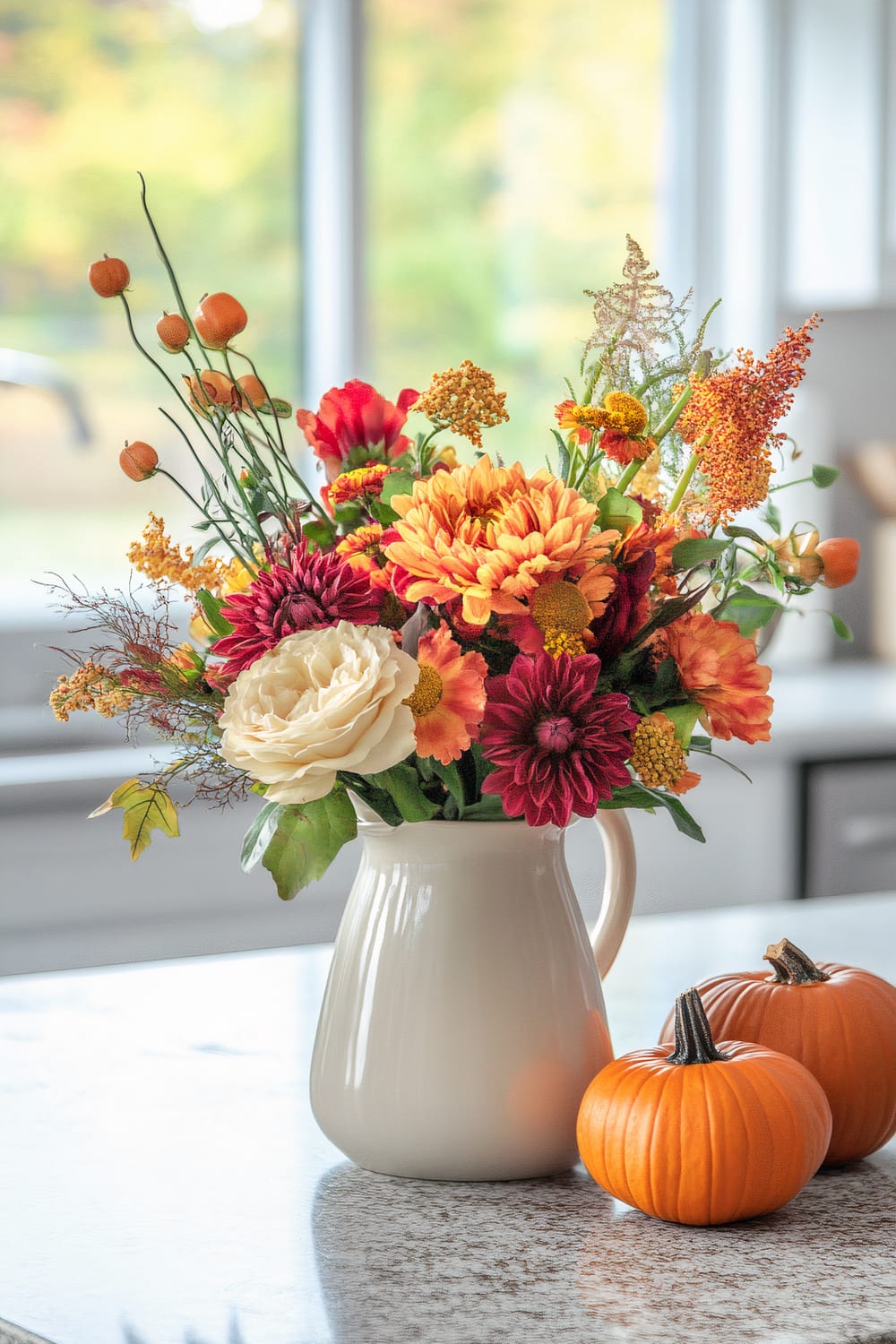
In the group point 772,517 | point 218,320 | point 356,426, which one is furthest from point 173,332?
point 772,517

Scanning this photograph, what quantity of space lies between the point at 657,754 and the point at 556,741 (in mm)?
57

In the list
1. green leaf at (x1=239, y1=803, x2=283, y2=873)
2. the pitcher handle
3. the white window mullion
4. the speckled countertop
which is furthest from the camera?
the white window mullion

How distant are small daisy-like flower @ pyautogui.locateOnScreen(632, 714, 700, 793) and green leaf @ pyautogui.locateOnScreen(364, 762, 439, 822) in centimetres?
11

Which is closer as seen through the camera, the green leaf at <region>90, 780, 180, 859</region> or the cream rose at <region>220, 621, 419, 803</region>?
the cream rose at <region>220, 621, 419, 803</region>

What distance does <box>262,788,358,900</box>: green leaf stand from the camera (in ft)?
2.64

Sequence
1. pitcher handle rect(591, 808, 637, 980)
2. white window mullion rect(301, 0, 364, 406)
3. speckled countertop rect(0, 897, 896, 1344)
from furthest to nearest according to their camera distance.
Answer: white window mullion rect(301, 0, 364, 406) < pitcher handle rect(591, 808, 637, 980) < speckled countertop rect(0, 897, 896, 1344)

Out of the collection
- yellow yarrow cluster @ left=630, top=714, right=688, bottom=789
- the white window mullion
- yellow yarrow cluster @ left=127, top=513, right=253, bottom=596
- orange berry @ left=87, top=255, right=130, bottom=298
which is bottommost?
yellow yarrow cluster @ left=630, top=714, right=688, bottom=789

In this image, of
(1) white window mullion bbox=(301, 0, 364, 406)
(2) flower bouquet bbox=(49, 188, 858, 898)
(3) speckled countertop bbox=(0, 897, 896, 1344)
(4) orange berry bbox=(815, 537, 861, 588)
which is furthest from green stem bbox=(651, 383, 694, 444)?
(1) white window mullion bbox=(301, 0, 364, 406)

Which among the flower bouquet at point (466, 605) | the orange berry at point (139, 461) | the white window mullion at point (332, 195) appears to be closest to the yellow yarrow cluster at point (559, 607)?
the flower bouquet at point (466, 605)

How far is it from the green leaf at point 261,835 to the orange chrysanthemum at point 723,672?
21 centimetres

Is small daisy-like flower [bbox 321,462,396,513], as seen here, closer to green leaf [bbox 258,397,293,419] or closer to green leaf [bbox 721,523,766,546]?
green leaf [bbox 258,397,293,419]

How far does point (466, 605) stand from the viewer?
73 centimetres

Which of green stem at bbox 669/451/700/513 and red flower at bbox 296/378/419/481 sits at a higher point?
red flower at bbox 296/378/419/481

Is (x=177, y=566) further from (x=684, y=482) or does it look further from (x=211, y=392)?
(x=684, y=482)
